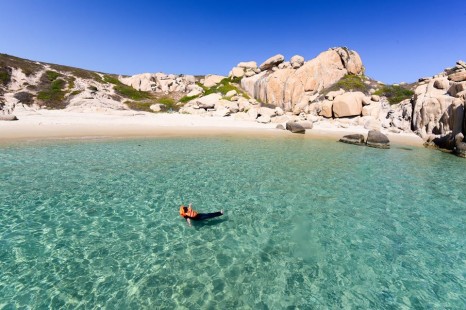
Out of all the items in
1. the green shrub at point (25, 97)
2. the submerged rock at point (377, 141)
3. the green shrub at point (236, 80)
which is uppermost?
the green shrub at point (236, 80)

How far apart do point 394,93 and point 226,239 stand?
2715 inches

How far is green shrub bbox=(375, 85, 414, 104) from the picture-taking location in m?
58.6

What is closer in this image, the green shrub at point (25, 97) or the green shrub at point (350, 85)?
the green shrub at point (25, 97)

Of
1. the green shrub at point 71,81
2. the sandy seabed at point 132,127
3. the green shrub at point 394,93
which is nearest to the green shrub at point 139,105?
the green shrub at point 71,81

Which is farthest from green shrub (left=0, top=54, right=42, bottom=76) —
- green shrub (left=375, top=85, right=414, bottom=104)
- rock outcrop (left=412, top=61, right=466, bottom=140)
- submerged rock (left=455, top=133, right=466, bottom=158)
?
submerged rock (left=455, top=133, right=466, bottom=158)

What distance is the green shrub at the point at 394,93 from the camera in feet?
192

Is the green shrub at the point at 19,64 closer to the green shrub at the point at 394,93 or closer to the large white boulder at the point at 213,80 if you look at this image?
the large white boulder at the point at 213,80

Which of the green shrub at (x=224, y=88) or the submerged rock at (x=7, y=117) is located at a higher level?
the green shrub at (x=224, y=88)

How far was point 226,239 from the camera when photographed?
9.51m

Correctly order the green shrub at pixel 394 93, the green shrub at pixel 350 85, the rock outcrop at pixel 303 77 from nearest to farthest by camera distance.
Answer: the green shrub at pixel 394 93, the green shrub at pixel 350 85, the rock outcrop at pixel 303 77

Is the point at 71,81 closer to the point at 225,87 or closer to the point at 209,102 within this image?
the point at 209,102

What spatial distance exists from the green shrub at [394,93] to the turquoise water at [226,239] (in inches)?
1887

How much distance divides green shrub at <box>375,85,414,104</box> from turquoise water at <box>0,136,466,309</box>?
47.9 metres

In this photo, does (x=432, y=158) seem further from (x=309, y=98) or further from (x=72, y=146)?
(x=309, y=98)
